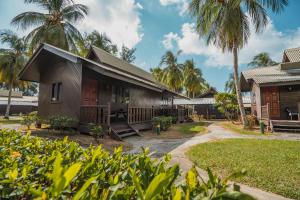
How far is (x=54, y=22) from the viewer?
700 inches

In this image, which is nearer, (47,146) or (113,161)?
(113,161)

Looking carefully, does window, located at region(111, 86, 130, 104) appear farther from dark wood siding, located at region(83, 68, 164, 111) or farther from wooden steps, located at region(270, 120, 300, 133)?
wooden steps, located at region(270, 120, 300, 133)

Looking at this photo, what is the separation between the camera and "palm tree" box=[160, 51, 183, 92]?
33.8m

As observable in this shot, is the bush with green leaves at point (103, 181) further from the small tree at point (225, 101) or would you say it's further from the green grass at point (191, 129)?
the small tree at point (225, 101)

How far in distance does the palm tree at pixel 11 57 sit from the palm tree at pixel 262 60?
39890 mm

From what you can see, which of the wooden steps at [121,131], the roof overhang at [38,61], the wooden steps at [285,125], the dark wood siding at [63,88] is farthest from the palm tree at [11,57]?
the wooden steps at [285,125]

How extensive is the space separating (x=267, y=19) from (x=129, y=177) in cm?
1558

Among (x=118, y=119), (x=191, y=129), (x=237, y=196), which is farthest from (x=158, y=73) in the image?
(x=237, y=196)

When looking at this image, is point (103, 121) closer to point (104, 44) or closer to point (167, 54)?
point (104, 44)

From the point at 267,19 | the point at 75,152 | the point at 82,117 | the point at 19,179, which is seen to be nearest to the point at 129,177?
the point at 19,179

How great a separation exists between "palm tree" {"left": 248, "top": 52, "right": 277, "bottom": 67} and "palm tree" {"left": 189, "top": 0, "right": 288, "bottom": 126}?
1071 inches

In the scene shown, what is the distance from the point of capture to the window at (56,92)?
11.2 meters

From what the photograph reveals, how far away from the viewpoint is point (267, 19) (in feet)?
42.0

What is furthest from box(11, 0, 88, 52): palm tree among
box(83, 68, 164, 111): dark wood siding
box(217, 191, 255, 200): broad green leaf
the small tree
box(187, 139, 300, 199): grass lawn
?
box(217, 191, 255, 200): broad green leaf
